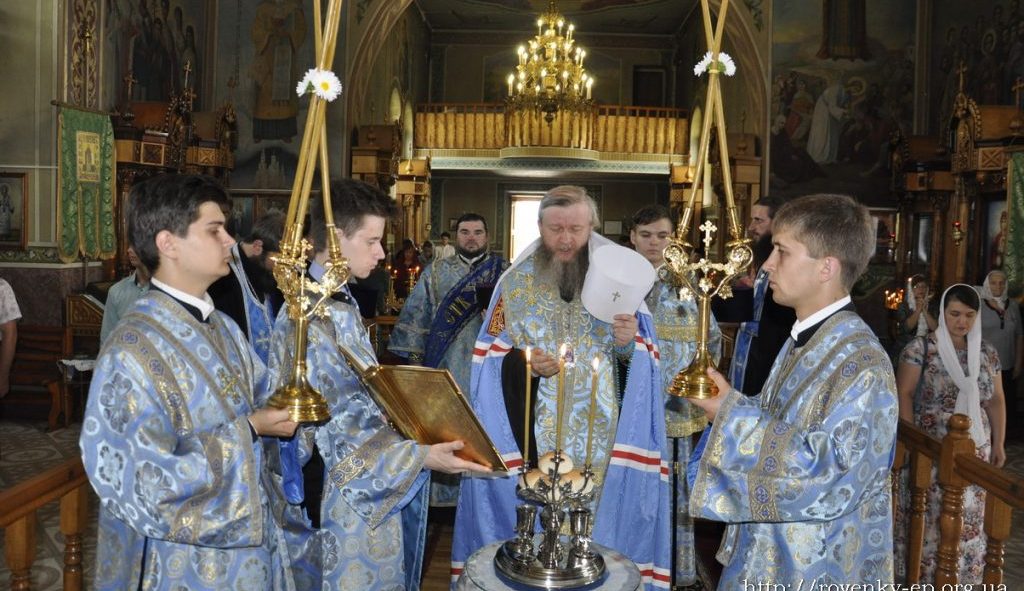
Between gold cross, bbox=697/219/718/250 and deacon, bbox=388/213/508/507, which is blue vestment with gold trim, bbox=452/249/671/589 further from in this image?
deacon, bbox=388/213/508/507

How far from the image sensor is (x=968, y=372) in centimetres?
429

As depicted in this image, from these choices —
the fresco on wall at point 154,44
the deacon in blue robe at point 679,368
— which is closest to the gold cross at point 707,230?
the deacon in blue robe at point 679,368

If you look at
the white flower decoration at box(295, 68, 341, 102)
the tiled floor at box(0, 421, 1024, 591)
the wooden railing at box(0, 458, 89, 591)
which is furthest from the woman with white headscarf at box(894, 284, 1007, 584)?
the wooden railing at box(0, 458, 89, 591)

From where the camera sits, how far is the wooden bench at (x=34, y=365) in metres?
8.00

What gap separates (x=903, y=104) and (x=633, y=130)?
23.2 ft

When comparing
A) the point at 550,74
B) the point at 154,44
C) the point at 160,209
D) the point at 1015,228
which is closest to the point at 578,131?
the point at 550,74

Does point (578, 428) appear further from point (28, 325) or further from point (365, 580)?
point (28, 325)

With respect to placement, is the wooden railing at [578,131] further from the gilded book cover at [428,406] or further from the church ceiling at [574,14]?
the gilded book cover at [428,406]

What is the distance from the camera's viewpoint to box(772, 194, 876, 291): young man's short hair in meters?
2.14

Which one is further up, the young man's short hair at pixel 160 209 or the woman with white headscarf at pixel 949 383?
the young man's short hair at pixel 160 209

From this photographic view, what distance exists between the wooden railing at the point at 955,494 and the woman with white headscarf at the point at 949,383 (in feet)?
3.90

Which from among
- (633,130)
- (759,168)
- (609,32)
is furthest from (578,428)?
(609,32)

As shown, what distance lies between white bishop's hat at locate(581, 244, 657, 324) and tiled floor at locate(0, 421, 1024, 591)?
1.65m

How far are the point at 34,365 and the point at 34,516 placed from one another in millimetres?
6676
